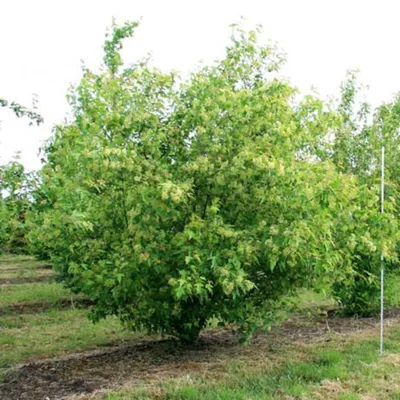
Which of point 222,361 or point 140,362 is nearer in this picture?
point 222,361

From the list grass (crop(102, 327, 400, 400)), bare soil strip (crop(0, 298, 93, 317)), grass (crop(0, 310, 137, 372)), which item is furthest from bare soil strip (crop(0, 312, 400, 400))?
bare soil strip (crop(0, 298, 93, 317))

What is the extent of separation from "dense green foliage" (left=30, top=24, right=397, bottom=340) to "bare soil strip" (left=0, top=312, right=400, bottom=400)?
1.62 ft

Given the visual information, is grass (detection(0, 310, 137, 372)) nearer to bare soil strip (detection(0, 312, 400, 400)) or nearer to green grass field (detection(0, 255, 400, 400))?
green grass field (detection(0, 255, 400, 400))

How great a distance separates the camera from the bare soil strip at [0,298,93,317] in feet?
34.8

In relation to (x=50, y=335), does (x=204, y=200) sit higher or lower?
higher

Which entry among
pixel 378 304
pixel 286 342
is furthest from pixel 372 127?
pixel 286 342

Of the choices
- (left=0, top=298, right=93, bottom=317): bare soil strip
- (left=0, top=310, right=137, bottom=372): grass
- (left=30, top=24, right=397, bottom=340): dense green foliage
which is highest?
(left=30, top=24, right=397, bottom=340): dense green foliage

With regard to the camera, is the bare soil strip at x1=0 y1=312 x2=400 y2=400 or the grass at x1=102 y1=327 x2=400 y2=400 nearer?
the grass at x1=102 y1=327 x2=400 y2=400

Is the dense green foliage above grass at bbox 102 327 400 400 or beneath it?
above

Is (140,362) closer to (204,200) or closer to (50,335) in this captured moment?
(204,200)

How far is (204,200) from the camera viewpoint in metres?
5.66

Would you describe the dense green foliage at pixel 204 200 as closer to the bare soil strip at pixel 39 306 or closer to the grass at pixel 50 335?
the grass at pixel 50 335

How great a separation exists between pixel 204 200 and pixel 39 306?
22.1ft

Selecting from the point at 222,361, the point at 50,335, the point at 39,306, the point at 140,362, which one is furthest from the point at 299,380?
the point at 39,306
